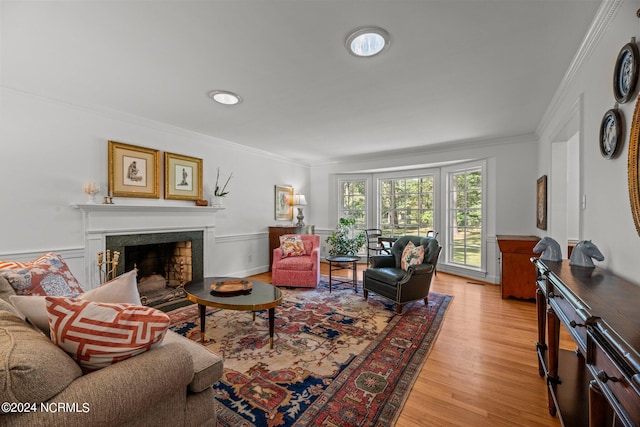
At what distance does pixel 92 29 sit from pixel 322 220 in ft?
17.5

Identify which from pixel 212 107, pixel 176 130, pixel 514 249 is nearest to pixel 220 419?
pixel 212 107

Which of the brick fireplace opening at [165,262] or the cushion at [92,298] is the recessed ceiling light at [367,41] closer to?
the cushion at [92,298]

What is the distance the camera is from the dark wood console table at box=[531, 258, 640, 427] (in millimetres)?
756

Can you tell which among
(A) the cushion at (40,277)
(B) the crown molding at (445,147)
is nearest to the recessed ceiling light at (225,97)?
(A) the cushion at (40,277)

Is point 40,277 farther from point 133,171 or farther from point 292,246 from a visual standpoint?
point 292,246

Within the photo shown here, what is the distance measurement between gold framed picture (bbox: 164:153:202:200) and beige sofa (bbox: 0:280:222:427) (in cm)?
288

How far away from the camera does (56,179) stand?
2.98 meters

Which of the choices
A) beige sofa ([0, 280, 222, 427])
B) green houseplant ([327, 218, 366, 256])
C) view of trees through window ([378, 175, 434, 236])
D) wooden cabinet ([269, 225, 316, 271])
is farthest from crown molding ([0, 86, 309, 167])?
view of trees through window ([378, 175, 434, 236])

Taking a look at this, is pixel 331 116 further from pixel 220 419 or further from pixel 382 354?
pixel 220 419

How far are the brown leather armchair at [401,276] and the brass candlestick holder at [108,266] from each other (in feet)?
10.2

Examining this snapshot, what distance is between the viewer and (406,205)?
6086 millimetres

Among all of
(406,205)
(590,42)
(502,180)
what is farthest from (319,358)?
(406,205)

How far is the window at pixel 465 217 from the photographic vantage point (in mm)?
5016

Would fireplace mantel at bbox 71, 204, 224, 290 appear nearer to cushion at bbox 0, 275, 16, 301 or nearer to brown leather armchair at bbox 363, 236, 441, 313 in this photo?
cushion at bbox 0, 275, 16, 301
